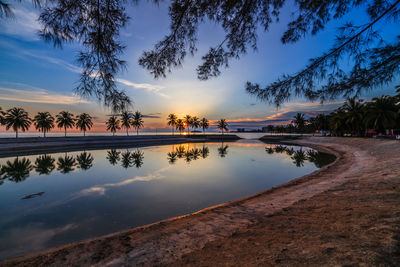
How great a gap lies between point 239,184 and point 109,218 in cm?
697

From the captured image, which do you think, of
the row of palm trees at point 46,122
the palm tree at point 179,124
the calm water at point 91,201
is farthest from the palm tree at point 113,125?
the calm water at point 91,201

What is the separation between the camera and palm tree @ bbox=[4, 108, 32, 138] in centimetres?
3952

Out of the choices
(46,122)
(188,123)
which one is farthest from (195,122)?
(46,122)

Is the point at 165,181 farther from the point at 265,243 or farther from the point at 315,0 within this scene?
the point at 315,0

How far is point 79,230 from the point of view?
4.77 metres

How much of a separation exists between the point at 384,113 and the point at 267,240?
49.6m

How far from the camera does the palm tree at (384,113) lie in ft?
108

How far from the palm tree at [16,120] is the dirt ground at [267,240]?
56.4 metres

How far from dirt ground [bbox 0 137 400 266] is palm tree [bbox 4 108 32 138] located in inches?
2221

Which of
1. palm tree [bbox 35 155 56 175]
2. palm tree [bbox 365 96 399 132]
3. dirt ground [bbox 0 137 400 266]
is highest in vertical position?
palm tree [bbox 365 96 399 132]

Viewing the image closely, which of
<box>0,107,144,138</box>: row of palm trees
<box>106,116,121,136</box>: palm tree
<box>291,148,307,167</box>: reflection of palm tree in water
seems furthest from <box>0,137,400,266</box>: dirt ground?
<box>106,116,121,136</box>: palm tree

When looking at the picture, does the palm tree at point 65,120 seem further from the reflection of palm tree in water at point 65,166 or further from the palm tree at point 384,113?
the palm tree at point 384,113

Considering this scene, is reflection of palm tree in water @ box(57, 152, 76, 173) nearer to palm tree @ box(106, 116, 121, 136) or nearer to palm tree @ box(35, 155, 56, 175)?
palm tree @ box(35, 155, 56, 175)

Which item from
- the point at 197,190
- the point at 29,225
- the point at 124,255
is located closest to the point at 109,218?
the point at 29,225
